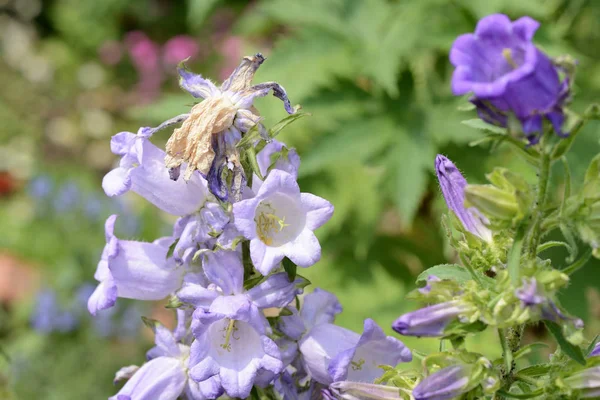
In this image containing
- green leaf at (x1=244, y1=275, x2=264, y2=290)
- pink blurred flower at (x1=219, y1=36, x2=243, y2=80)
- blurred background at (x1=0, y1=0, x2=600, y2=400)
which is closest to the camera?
green leaf at (x1=244, y1=275, x2=264, y2=290)

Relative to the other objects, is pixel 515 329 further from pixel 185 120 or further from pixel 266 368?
pixel 185 120

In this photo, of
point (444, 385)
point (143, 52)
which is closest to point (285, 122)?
point (444, 385)

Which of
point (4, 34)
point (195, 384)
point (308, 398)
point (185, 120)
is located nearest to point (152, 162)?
point (185, 120)

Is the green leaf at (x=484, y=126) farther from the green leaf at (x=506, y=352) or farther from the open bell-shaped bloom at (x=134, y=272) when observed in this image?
the open bell-shaped bloom at (x=134, y=272)

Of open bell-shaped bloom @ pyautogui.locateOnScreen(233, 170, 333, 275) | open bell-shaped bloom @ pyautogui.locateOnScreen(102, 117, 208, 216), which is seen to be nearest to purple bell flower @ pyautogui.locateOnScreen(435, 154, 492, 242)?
open bell-shaped bloom @ pyautogui.locateOnScreen(233, 170, 333, 275)

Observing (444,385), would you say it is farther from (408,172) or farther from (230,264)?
(408,172)

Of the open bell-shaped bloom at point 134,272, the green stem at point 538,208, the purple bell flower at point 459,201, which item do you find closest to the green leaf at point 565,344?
the green stem at point 538,208

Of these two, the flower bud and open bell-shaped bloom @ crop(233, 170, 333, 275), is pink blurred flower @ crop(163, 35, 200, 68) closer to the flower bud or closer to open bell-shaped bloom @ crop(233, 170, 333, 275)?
open bell-shaped bloom @ crop(233, 170, 333, 275)
